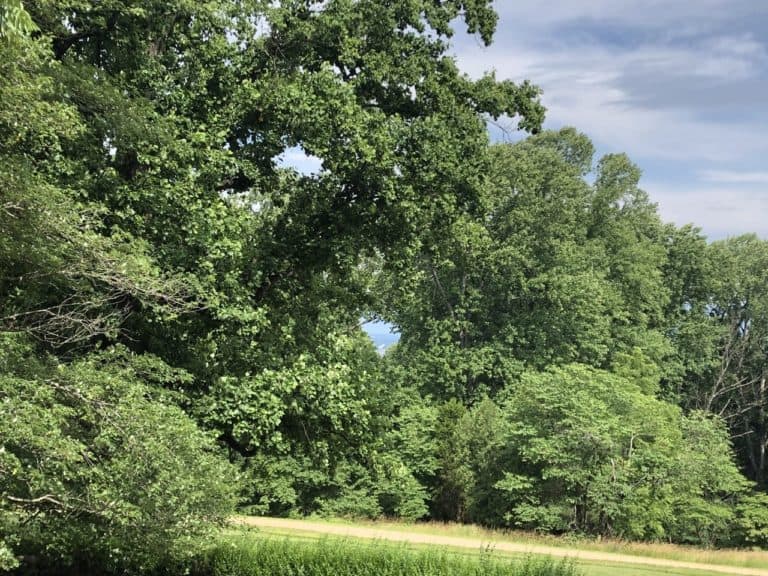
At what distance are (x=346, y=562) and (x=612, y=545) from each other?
544 inches

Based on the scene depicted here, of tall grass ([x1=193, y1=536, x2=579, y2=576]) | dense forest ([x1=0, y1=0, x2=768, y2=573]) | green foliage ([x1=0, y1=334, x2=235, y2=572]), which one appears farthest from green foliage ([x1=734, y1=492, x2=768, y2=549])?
green foliage ([x1=0, y1=334, x2=235, y2=572])

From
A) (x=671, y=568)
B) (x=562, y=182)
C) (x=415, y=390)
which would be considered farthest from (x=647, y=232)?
(x=671, y=568)

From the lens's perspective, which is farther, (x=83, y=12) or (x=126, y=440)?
(x=83, y=12)

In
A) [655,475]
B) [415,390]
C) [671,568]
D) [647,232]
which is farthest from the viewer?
[647,232]

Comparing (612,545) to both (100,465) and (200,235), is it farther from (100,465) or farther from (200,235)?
(100,465)

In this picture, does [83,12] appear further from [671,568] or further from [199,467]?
[671,568]

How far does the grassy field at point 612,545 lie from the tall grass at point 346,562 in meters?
9.84

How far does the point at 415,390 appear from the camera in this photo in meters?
35.4

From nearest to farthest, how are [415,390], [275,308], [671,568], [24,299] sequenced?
[24,299], [275,308], [671,568], [415,390]

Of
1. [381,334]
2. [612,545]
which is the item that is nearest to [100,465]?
[612,545]

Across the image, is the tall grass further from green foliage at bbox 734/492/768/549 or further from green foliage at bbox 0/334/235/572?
green foliage at bbox 734/492/768/549

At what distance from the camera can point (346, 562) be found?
10453mm

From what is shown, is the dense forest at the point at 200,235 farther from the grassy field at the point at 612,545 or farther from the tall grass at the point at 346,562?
the grassy field at the point at 612,545

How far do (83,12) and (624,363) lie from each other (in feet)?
103
